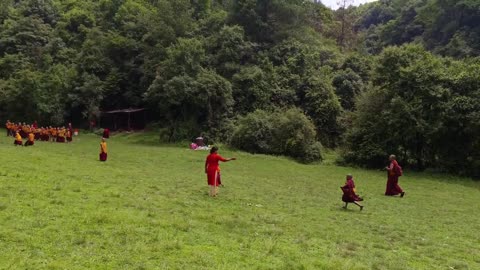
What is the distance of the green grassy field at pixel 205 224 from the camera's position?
372 inches

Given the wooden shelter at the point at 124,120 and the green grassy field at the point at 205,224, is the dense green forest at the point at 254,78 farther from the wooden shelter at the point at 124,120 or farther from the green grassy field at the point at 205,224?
the green grassy field at the point at 205,224

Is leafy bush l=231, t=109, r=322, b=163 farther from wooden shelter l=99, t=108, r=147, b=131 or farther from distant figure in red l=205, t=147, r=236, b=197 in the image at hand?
distant figure in red l=205, t=147, r=236, b=197

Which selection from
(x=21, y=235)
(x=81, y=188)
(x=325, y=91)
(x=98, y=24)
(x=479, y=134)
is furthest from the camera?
(x=98, y=24)

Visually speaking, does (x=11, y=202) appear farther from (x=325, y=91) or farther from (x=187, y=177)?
(x=325, y=91)

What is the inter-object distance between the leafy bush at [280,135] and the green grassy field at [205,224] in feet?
50.3

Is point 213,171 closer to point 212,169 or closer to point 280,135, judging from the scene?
point 212,169

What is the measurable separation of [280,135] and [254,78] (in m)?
11.8

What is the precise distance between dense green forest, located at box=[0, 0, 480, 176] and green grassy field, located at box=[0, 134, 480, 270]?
12686mm

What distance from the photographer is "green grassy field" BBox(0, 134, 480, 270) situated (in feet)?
31.0

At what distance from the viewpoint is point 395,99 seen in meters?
35.7

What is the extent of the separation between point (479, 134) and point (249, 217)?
1063 inches

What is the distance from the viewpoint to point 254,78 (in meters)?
51.5

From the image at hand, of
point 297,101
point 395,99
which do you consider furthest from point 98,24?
point 395,99

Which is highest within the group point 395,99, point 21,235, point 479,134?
point 395,99
